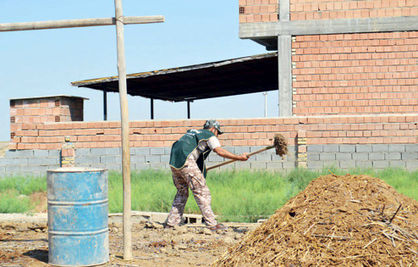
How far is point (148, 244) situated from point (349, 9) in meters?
9.00

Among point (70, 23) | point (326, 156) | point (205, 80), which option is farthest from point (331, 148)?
point (70, 23)

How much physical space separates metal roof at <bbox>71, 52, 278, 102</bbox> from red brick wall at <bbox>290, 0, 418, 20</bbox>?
1298 millimetres

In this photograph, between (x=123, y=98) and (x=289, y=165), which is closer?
(x=123, y=98)

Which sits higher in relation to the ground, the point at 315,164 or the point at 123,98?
the point at 123,98

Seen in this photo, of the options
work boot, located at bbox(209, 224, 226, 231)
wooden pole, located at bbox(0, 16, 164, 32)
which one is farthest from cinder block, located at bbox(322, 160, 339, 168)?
wooden pole, located at bbox(0, 16, 164, 32)

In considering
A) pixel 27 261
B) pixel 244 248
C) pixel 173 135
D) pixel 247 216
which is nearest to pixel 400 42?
pixel 173 135

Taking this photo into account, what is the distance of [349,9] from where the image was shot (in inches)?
525

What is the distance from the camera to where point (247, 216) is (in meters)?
8.53

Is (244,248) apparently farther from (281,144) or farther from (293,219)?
(281,144)

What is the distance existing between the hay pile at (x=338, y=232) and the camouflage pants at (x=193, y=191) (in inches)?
77.7

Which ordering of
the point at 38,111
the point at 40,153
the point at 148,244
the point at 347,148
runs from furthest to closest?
the point at 38,111 → the point at 40,153 → the point at 347,148 → the point at 148,244

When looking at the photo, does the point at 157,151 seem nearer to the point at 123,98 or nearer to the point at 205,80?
the point at 205,80

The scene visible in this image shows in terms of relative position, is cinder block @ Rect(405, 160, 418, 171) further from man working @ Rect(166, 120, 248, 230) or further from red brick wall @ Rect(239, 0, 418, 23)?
man working @ Rect(166, 120, 248, 230)

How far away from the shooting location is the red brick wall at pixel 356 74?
13219 millimetres
